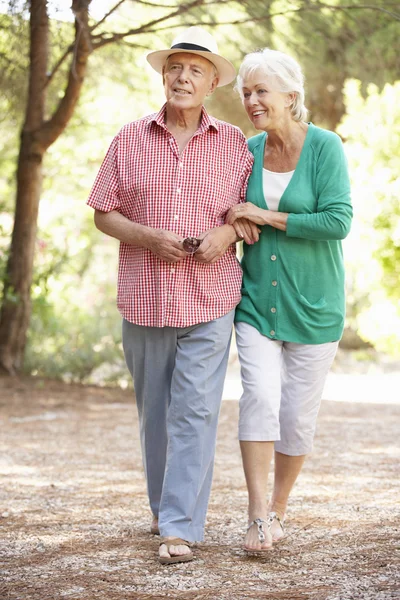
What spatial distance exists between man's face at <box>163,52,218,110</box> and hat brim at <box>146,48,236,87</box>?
0.02 m

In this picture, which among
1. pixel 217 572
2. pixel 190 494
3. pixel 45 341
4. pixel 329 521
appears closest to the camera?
pixel 217 572

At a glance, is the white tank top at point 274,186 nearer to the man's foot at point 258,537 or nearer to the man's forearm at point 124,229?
the man's forearm at point 124,229

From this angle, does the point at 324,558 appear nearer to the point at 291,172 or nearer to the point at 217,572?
→ the point at 217,572

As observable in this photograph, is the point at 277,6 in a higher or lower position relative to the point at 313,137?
higher

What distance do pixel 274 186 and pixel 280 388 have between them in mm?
770

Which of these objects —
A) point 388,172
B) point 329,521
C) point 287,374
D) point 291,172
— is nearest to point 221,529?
point 329,521

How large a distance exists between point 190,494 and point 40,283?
639cm

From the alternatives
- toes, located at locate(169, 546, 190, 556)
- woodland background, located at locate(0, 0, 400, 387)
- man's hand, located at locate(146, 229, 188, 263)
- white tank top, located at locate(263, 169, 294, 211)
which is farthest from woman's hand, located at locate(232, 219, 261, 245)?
woodland background, located at locate(0, 0, 400, 387)

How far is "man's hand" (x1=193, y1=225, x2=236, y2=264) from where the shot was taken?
10.6ft

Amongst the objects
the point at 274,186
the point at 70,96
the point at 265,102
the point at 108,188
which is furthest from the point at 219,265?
the point at 70,96

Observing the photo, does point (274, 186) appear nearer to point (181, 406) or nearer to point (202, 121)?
point (202, 121)

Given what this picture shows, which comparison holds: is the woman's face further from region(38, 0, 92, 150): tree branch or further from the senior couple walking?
region(38, 0, 92, 150): tree branch

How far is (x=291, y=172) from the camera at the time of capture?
11.1 ft

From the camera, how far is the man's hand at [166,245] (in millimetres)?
3193
